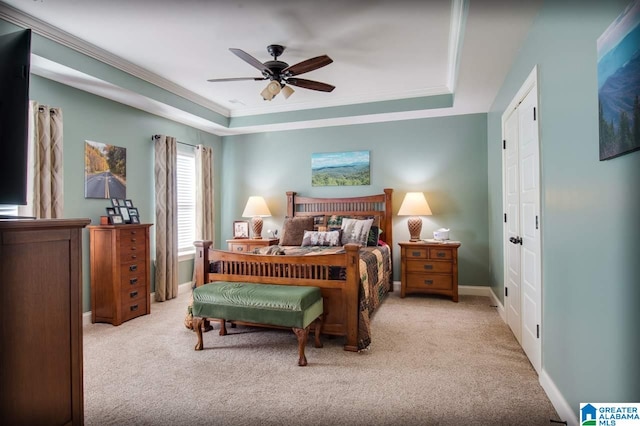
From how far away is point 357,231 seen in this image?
471 centimetres

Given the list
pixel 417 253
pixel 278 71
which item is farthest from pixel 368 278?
pixel 278 71

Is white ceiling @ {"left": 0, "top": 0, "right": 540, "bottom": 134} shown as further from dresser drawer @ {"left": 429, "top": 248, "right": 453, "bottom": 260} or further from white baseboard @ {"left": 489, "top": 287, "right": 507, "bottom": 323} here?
white baseboard @ {"left": 489, "top": 287, "right": 507, "bottom": 323}

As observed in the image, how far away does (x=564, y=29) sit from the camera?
192cm

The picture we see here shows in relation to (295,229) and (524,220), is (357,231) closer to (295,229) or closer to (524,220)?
(295,229)

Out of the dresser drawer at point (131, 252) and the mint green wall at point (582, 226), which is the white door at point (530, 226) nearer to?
the mint green wall at point (582, 226)

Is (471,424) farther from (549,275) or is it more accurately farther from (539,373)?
(549,275)

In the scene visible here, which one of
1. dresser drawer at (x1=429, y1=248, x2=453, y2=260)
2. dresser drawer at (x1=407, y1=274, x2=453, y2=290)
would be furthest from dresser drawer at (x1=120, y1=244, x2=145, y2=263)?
dresser drawer at (x1=429, y1=248, x2=453, y2=260)

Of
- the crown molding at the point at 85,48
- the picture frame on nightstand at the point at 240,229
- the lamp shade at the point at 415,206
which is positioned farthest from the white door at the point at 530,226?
the picture frame on nightstand at the point at 240,229

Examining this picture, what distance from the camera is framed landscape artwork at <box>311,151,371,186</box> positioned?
213 inches

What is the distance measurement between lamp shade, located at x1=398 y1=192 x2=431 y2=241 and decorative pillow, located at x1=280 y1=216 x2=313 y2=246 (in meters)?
1.36

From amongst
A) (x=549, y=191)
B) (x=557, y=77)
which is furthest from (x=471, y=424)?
(x=557, y=77)

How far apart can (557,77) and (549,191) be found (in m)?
0.68

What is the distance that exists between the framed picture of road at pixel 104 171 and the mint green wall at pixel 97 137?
57mm

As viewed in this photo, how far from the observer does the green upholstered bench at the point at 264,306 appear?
8.82ft
